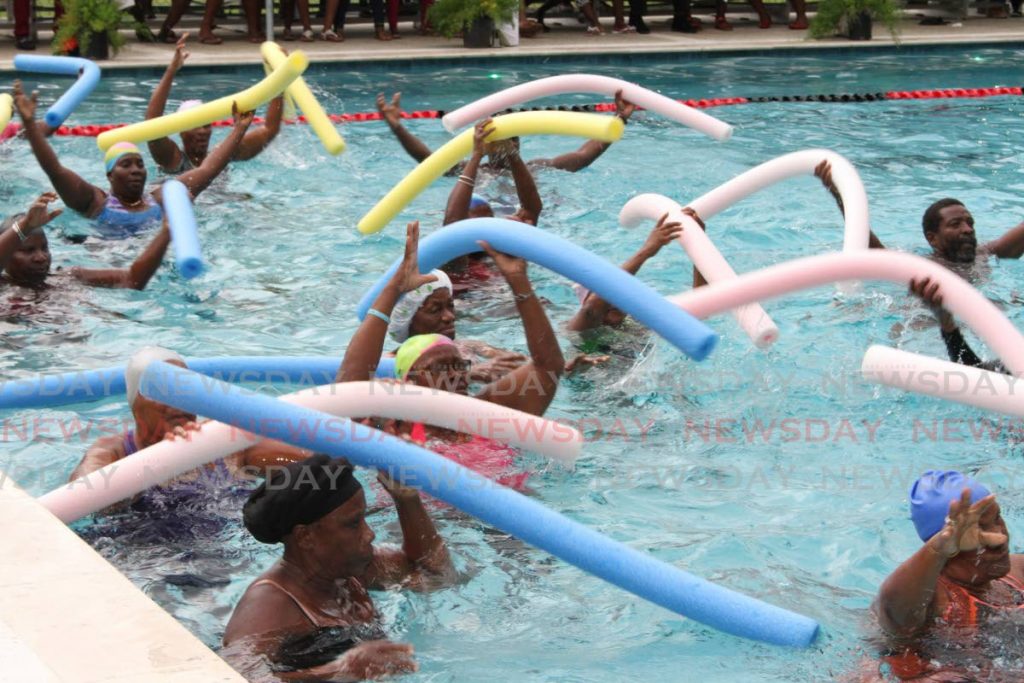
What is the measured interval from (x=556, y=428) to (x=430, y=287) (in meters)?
1.41

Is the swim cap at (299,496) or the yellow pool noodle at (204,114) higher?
the yellow pool noodle at (204,114)

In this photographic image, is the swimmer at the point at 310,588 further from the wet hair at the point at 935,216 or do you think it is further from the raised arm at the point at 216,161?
the raised arm at the point at 216,161

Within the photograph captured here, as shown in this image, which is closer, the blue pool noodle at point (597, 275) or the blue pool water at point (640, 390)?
the blue pool water at point (640, 390)

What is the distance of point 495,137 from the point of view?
7895 mm

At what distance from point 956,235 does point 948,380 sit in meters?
3.49

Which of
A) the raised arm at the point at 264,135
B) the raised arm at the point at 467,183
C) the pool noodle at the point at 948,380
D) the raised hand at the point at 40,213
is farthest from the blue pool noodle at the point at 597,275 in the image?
the raised arm at the point at 264,135

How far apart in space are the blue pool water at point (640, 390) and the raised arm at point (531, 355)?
1.56 feet

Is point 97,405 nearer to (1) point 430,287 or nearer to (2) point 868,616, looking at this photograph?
(1) point 430,287

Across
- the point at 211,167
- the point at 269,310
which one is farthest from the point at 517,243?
the point at 211,167

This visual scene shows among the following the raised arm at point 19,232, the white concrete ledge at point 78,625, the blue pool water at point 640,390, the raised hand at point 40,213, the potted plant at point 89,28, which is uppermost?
the potted plant at point 89,28

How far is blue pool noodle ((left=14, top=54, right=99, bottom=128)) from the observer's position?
10.3m

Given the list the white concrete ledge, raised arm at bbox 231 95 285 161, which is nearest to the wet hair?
raised arm at bbox 231 95 285 161

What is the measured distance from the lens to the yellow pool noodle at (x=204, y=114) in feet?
31.5

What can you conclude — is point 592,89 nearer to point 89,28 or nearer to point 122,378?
point 122,378
